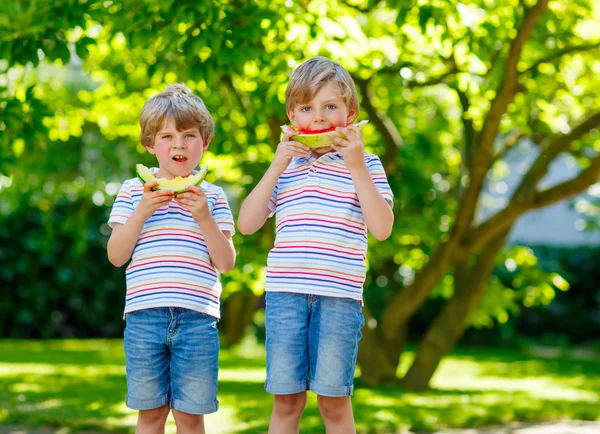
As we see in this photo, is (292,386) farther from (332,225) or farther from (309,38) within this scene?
(309,38)

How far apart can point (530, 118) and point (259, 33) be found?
4.62 metres

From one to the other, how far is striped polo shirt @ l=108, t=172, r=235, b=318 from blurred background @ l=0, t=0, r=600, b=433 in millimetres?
1925

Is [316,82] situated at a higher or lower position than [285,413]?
higher

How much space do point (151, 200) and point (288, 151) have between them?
0.59m

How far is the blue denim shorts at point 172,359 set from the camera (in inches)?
142

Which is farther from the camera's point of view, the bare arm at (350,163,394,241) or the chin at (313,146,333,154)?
the chin at (313,146,333,154)

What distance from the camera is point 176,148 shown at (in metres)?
3.67

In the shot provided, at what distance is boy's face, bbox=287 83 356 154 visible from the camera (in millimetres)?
3609

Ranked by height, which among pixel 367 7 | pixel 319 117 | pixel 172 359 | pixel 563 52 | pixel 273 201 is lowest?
pixel 172 359

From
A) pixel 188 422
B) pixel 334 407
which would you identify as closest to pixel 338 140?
pixel 334 407

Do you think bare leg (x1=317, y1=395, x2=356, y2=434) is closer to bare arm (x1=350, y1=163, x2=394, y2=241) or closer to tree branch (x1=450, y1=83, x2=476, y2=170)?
bare arm (x1=350, y1=163, x2=394, y2=241)

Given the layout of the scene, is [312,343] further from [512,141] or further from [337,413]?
[512,141]

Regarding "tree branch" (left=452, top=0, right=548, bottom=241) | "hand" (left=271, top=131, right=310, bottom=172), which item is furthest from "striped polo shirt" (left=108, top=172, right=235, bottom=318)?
"tree branch" (left=452, top=0, right=548, bottom=241)

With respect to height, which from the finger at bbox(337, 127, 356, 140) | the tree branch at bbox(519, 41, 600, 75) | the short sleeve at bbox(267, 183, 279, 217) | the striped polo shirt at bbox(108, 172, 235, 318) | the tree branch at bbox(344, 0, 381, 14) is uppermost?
the tree branch at bbox(344, 0, 381, 14)
